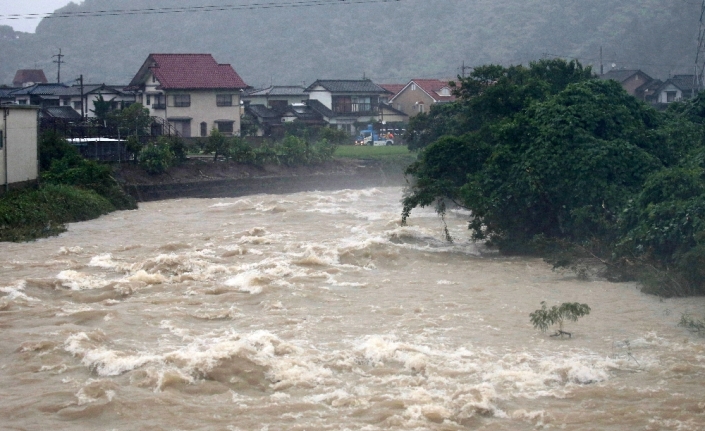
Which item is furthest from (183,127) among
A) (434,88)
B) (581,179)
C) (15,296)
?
(15,296)

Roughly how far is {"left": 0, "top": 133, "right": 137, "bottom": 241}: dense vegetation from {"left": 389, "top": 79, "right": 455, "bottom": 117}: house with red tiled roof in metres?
30.6

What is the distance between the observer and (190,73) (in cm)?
4384

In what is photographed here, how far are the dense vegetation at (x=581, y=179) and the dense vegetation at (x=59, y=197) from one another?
968cm

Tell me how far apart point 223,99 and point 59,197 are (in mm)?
20588

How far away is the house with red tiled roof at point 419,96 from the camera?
5503 centimetres

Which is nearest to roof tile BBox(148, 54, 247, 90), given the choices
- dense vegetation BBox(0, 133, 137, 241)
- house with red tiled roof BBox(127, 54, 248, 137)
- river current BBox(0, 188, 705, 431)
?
house with red tiled roof BBox(127, 54, 248, 137)

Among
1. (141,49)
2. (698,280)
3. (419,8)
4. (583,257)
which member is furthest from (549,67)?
(141,49)

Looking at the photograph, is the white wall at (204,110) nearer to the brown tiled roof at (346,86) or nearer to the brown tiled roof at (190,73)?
the brown tiled roof at (190,73)

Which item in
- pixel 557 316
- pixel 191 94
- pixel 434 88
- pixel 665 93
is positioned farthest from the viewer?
pixel 434 88

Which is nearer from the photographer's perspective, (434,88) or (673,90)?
(673,90)

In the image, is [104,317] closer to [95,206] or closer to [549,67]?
[95,206]

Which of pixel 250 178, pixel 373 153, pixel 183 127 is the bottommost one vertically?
pixel 250 178

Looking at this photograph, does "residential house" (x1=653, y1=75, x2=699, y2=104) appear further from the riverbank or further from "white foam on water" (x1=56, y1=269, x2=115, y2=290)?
"white foam on water" (x1=56, y1=269, x2=115, y2=290)

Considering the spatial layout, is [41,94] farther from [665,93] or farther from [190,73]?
[665,93]
